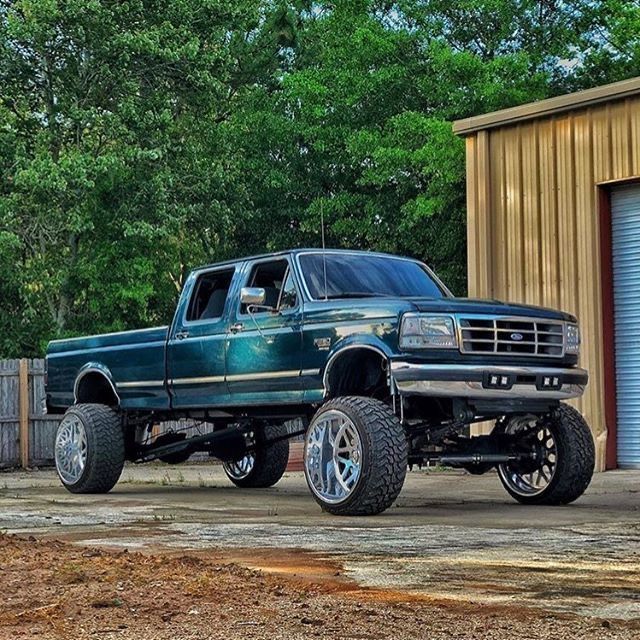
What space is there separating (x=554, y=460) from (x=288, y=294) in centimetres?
284

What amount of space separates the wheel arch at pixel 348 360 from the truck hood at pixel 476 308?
1.66 ft

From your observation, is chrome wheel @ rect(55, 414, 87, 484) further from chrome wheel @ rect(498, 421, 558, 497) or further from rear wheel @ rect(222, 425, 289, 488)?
chrome wheel @ rect(498, 421, 558, 497)

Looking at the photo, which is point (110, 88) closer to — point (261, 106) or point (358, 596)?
point (261, 106)

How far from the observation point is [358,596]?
19.4 ft

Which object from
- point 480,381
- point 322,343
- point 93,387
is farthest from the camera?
point 93,387

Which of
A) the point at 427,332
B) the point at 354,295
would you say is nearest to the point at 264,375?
the point at 354,295

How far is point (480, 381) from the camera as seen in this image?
35.0 feet

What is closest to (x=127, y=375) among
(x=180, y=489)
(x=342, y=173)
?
(x=180, y=489)

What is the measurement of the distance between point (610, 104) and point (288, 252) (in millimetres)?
6996

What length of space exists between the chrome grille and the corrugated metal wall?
629 centimetres

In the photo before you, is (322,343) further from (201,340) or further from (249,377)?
(201,340)

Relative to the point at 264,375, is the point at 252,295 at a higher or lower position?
higher

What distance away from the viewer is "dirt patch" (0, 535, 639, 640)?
5.05 metres

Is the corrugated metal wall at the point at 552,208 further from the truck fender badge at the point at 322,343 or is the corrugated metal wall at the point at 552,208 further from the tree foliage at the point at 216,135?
the tree foliage at the point at 216,135
